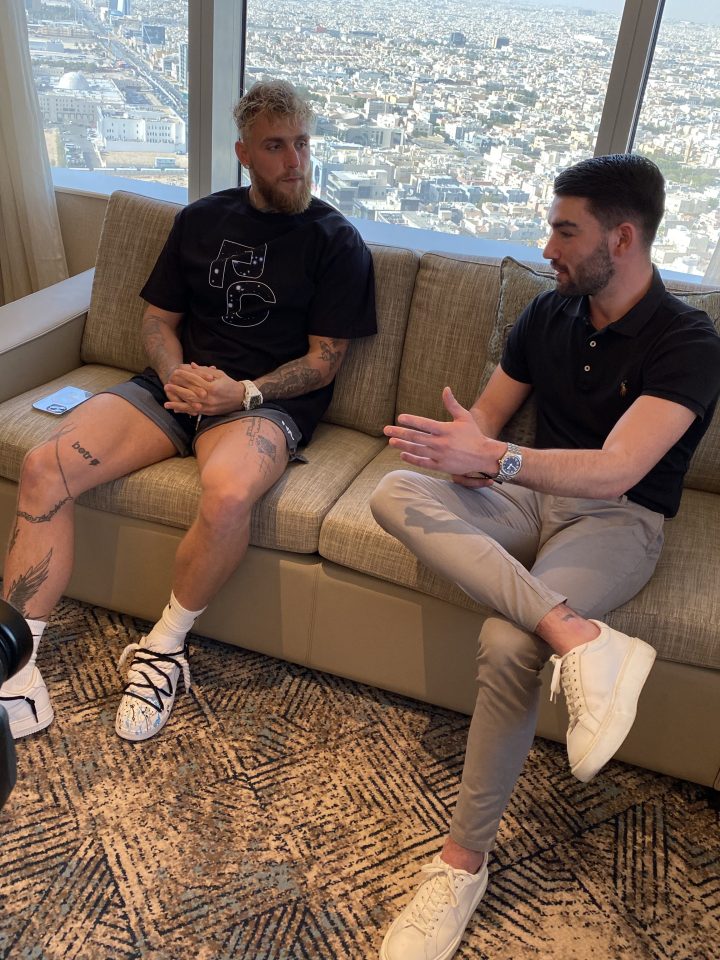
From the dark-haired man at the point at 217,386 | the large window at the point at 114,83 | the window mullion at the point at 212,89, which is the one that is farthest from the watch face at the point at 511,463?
the large window at the point at 114,83

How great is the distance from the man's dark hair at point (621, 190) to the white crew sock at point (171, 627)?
46.0 inches

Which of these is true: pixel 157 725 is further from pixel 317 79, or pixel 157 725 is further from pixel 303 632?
pixel 317 79

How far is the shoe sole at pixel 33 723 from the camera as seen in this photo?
1761mm

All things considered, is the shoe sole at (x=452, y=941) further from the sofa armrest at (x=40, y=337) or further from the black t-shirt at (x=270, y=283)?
the sofa armrest at (x=40, y=337)

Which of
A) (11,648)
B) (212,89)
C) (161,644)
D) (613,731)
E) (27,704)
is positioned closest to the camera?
(11,648)

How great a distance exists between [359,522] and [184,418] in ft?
1.75

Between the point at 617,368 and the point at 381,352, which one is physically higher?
the point at 617,368

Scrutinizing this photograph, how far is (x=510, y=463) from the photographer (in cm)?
157

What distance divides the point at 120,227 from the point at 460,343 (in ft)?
3.28

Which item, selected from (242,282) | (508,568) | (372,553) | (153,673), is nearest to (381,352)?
(242,282)

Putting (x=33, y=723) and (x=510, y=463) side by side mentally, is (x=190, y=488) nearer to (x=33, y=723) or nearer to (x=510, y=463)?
(x=33, y=723)

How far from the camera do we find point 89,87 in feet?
9.85

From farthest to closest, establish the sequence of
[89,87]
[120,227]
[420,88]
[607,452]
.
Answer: [89,87], [420,88], [120,227], [607,452]

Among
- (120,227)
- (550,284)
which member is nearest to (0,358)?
(120,227)
